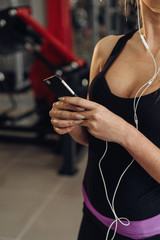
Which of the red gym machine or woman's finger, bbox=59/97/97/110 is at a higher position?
woman's finger, bbox=59/97/97/110

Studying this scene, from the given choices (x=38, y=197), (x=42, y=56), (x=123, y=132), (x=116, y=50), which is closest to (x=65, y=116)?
(x=123, y=132)

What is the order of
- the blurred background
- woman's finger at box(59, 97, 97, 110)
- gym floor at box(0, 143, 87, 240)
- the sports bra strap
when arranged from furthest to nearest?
the blurred background, gym floor at box(0, 143, 87, 240), the sports bra strap, woman's finger at box(59, 97, 97, 110)

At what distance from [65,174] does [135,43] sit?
236 centimetres

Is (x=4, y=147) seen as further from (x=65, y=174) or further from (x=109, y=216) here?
(x=109, y=216)

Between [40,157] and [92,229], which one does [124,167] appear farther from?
[40,157]

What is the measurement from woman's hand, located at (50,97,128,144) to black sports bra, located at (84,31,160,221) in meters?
0.09

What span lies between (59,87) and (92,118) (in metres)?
0.12

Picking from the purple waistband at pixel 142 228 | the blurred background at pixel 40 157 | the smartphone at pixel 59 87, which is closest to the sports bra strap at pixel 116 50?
the smartphone at pixel 59 87

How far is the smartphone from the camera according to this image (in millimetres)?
836

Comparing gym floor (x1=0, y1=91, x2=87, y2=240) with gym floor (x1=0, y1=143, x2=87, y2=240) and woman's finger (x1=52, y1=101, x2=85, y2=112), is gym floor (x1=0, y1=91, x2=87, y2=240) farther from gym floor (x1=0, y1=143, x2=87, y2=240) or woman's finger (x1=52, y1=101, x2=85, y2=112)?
woman's finger (x1=52, y1=101, x2=85, y2=112)

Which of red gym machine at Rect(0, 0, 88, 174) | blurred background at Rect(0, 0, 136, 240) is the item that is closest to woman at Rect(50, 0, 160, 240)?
blurred background at Rect(0, 0, 136, 240)

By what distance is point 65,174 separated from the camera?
3.24 meters

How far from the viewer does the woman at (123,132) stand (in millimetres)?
821

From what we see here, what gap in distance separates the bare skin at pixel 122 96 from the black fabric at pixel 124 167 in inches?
1.5
